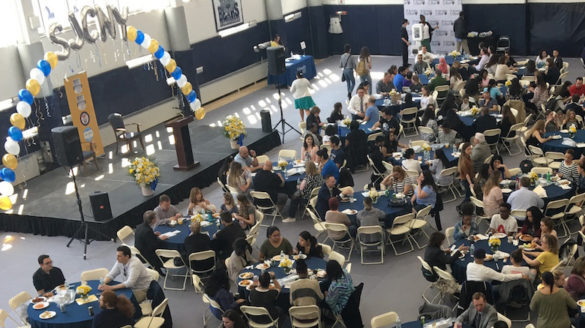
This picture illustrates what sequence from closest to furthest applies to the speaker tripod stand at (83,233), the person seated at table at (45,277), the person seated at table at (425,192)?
1. the person seated at table at (45,277)
2. the person seated at table at (425,192)
3. the speaker tripod stand at (83,233)

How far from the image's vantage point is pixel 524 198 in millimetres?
11594

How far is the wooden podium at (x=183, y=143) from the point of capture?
16.2 m

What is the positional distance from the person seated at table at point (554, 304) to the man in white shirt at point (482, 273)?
903mm

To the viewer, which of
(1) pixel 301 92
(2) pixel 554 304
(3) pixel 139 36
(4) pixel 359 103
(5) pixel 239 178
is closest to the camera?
(2) pixel 554 304

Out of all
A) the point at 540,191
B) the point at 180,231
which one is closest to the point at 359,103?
the point at 540,191

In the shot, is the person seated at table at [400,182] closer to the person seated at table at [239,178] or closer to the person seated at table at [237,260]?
the person seated at table at [239,178]

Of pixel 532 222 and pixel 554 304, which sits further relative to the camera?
pixel 532 222

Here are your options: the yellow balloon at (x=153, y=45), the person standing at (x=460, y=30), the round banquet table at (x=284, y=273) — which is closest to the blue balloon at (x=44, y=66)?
the yellow balloon at (x=153, y=45)

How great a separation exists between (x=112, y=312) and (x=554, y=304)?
17.4ft

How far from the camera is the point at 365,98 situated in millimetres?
17625

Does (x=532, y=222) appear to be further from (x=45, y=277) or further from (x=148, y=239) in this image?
(x=45, y=277)

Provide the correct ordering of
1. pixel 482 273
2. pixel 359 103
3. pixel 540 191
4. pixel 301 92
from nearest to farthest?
pixel 482 273 < pixel 540 191 < pixel 359 103 < pixel 301 92

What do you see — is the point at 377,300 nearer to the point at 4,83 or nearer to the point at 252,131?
the point at 252,131

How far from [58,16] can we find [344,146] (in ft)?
26.6
